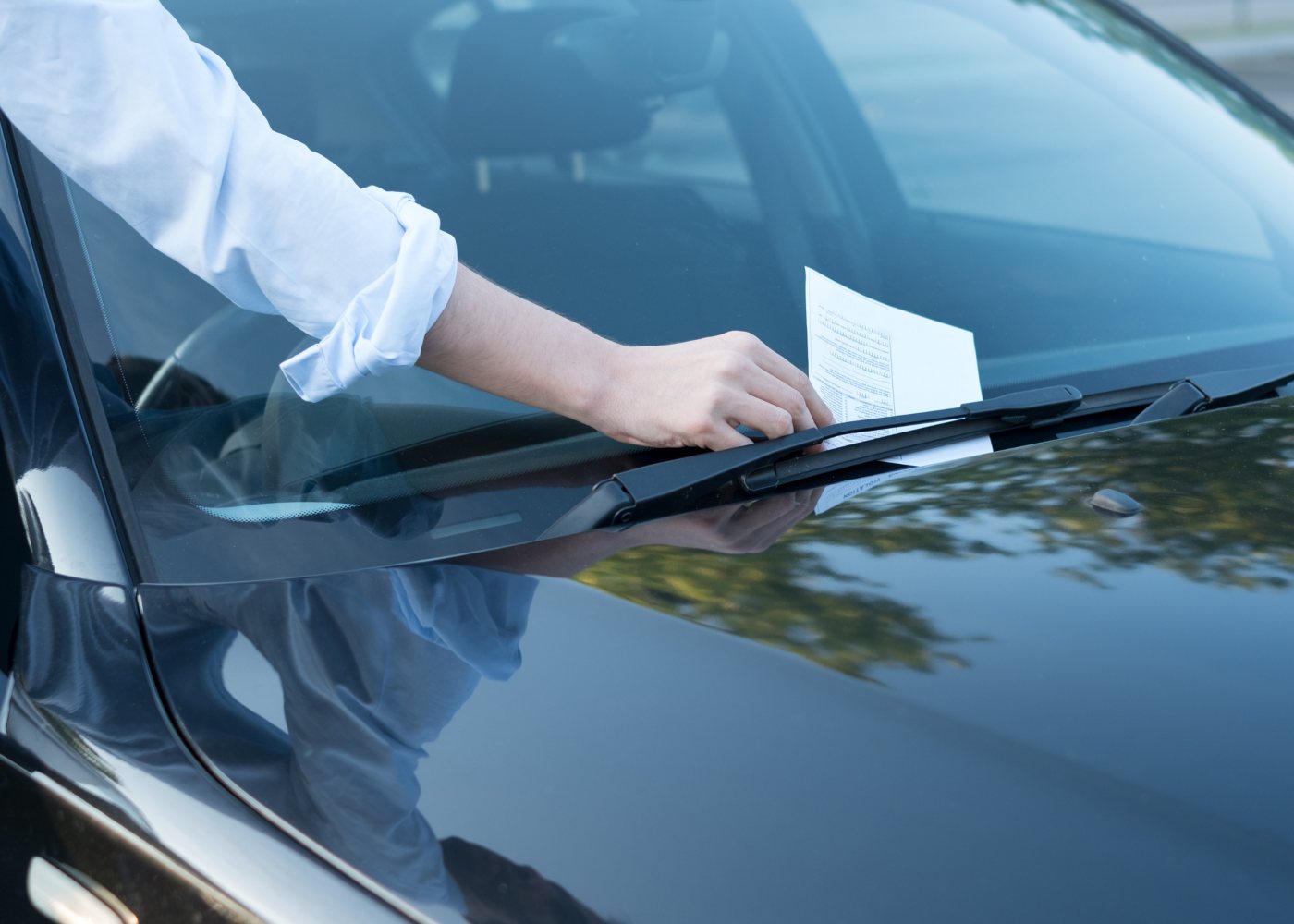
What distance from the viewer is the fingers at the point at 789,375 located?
1.33 metres

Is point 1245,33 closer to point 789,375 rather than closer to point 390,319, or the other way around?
point 789,375

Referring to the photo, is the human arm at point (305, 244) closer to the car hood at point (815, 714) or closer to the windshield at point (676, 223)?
the windshield at point (676, 223)

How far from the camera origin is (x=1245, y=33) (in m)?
12.0

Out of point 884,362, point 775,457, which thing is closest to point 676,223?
point 884,362

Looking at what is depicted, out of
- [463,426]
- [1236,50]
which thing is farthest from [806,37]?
[1236,50]

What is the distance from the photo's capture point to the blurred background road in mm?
9820

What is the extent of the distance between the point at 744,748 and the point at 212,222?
2.18ft

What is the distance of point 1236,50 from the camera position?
36.1 feet

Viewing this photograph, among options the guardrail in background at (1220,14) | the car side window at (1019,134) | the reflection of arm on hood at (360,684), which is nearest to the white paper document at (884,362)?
the car side window at (1019,134)

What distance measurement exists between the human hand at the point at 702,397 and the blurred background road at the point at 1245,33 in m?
7.83

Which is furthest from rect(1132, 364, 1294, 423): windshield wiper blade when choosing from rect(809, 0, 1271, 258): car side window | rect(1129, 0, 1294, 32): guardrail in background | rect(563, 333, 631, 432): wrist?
rect(1129, 0, 1294, 32): guardrail in background

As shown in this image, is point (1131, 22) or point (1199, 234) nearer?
point (1199, 234)

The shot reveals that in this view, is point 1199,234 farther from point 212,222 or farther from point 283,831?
point 283,831

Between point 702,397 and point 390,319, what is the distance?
0.91ft
